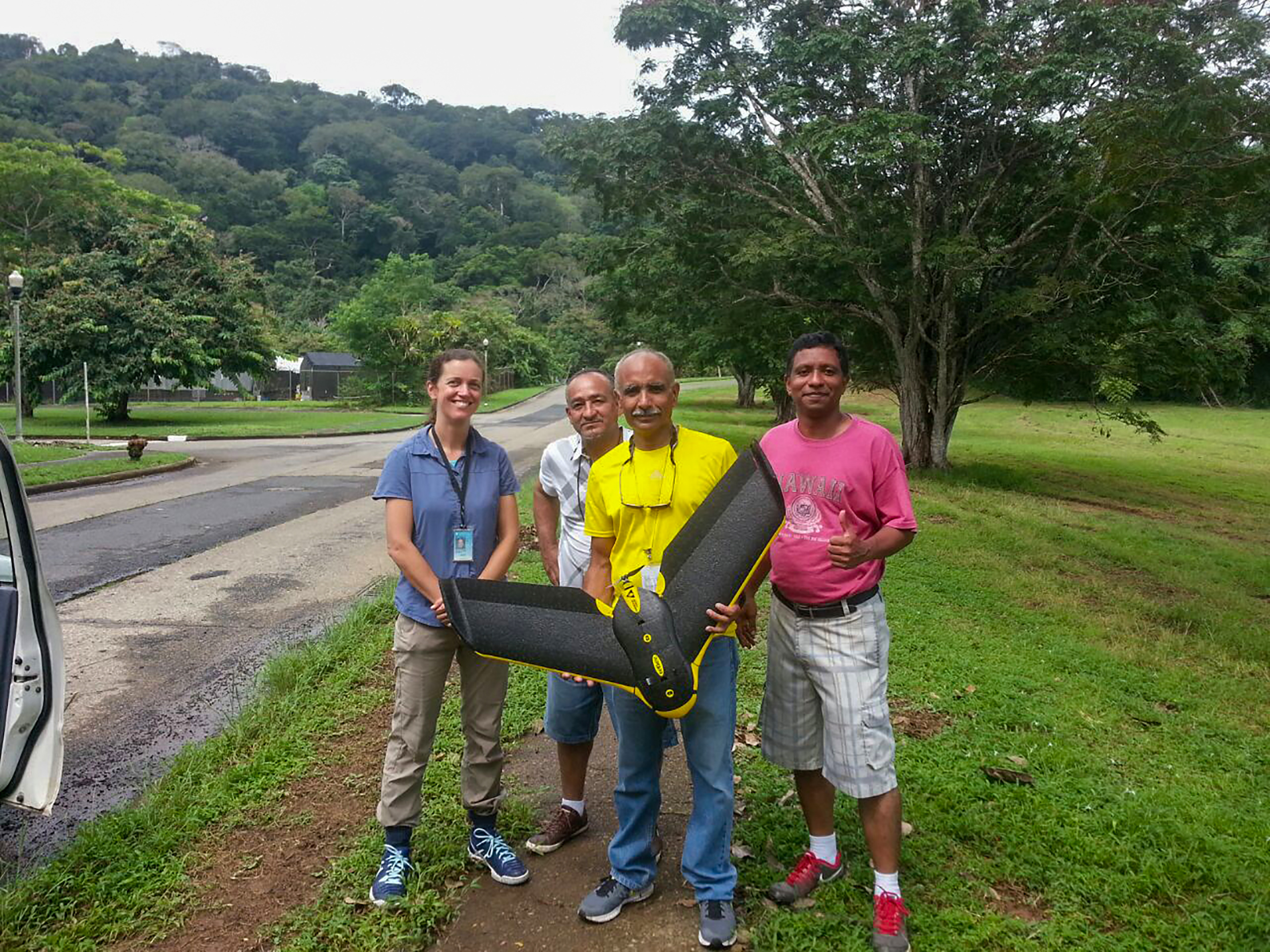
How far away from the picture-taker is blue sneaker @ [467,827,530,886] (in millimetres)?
3139

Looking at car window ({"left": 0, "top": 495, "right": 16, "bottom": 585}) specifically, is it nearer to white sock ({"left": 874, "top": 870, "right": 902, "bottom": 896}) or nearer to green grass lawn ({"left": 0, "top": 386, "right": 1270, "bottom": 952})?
green grass lawn ({"left": 0, "top": 386, "right": 1270, "bottom": 952})

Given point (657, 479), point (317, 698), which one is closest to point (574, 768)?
point (657, 479)

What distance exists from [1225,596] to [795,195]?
10.8 meters

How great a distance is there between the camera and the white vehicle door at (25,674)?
3139 millimetres

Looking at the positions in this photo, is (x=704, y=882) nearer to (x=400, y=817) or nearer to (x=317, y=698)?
(x=400, y=817)

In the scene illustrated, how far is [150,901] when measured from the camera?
3.04 m

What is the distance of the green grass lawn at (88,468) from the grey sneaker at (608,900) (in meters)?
13.4

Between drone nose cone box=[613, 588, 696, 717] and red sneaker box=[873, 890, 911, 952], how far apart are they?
954 millimetres

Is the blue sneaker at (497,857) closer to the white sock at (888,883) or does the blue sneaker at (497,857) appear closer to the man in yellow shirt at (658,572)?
the man in yellow shirt at (658,572)

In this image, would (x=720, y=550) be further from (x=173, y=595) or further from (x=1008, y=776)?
(x=173, y=595)

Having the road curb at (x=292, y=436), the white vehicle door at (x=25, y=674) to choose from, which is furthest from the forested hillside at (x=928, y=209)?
the white vehicle door at (x=25, y=674)

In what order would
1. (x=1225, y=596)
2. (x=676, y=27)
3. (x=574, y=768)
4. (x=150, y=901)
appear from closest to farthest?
(x=150, y=901) < (x=574, y=768) < (x=1225, y=596) < (x=676, y=27)

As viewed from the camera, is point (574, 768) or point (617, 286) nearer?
point (574, 768)

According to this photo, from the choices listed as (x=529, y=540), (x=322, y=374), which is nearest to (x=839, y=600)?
(x=529, y=540)
